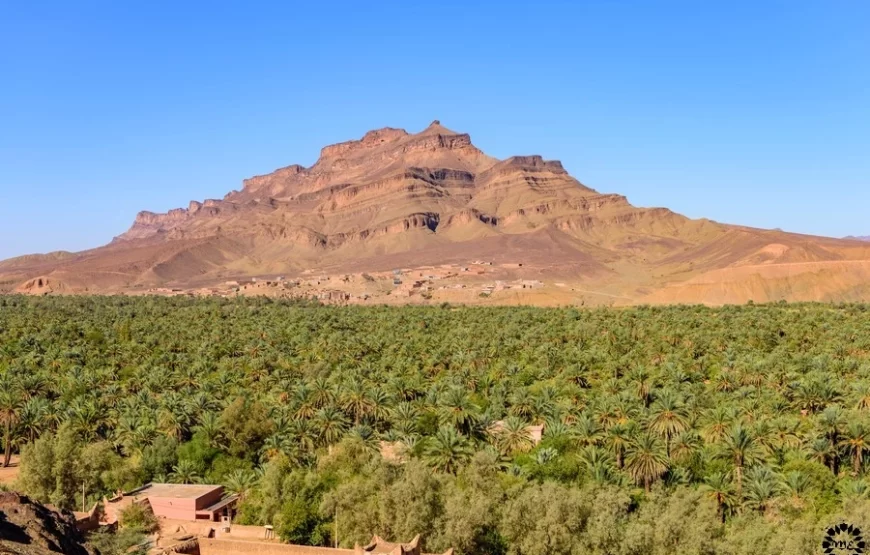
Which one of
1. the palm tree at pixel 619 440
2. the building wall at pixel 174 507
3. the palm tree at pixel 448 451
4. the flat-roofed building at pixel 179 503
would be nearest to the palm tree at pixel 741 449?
the palm tree at pixel 619 440

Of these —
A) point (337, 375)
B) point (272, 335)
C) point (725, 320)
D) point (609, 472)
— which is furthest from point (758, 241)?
point (609, 472)

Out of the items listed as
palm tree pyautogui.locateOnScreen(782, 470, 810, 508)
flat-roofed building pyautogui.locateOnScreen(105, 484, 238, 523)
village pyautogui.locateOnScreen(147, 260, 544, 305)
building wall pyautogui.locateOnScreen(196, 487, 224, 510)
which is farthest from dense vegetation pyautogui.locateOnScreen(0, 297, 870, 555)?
village pyautogui.locateOnScreen(147, 260, 544, 305)

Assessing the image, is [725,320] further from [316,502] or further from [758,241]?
[758,241]

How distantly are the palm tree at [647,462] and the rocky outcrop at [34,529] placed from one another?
1841 centimetres

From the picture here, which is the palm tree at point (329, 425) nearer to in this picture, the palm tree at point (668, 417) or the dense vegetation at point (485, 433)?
the dense vegetation at point (485, 433)

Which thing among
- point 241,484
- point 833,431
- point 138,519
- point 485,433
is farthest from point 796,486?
point 138,519

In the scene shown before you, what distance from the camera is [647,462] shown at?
2806 centimetres

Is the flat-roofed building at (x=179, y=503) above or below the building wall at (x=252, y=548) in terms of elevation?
above

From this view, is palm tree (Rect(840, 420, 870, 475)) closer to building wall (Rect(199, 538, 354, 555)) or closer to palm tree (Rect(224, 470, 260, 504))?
building wall (Rect(199, 538, 354, 555))

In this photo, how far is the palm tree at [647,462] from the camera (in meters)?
28.0

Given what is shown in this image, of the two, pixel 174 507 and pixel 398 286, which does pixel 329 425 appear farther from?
pixel 398 286

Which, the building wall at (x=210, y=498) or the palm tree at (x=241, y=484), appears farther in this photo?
the palm tree at (x=241, y=484)

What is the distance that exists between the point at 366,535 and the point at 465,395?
12.7 meters

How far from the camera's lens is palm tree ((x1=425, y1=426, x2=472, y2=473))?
28.9 metres
